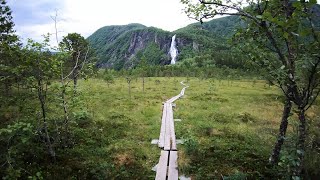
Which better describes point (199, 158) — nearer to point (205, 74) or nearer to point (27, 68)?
point (27, 68)

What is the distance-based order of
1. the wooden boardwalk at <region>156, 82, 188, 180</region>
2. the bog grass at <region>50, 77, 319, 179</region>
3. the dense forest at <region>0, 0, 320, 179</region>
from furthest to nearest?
1. the bog grass at <region>50, 77, 319, 179</region>
2. the wooden boardwalk at <region>156, 82, 188, 180</region>
3. the dense forest at <region>0, 0, 320, 179</region>

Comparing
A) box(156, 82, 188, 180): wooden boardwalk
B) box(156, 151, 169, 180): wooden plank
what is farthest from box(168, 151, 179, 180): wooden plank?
box(156, 151, 169, 180): wooden plank

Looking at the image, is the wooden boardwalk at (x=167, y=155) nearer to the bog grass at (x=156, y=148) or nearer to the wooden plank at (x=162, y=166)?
the wooden plank at (x=162, y=166)

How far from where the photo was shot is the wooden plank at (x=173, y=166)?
36.3 feet

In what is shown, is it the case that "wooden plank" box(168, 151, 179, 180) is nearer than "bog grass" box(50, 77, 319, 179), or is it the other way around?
"wooden plank" box(168, 151, 179, 180)

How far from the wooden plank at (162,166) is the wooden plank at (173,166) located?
20 cm

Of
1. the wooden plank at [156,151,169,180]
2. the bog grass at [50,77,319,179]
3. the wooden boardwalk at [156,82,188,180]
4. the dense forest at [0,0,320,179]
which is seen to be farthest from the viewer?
the bog grass at [50,77,319,179]

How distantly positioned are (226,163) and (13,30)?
1064 inches

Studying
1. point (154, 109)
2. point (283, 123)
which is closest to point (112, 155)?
point (283, 123)

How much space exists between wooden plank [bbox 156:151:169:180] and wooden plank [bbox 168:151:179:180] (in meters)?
0.20

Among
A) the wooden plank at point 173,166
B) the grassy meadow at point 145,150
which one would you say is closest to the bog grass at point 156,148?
the grassy meadow at point 145,150

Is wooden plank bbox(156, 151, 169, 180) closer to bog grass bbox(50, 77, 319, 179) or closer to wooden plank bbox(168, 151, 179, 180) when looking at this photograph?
wooden plank bbox(168, 151, 179, 180)

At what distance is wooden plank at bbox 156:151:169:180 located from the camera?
11.0 metres

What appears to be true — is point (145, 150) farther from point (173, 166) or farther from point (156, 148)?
point (173, 166)
